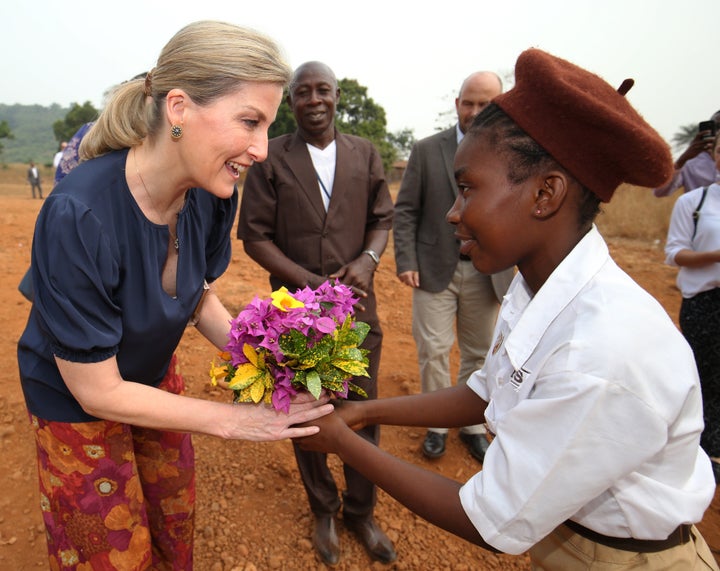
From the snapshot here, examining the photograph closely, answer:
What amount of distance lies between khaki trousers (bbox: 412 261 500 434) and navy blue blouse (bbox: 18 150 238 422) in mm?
2285

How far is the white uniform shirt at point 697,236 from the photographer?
368cm

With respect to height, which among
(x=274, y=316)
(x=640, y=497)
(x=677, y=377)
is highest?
(x=677, y=377)

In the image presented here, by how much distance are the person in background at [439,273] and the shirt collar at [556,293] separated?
7.90 feet

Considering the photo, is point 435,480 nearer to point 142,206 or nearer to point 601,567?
point 601,567

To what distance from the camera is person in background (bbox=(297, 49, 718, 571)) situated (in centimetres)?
123

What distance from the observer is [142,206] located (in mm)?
1799

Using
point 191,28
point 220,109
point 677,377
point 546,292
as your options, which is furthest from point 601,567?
point 191,28

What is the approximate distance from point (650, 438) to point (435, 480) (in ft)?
2.04

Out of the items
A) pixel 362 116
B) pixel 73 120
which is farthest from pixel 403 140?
pixel 73 120

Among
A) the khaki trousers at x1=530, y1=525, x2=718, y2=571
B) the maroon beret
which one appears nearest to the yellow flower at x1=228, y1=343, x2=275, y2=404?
the khaki trousers at x1=530, y1=525, x2=718, y2=571

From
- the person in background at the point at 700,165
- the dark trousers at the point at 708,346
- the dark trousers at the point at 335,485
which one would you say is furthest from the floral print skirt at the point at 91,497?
the person in background at the point at 700,165

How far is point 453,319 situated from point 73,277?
3.02m

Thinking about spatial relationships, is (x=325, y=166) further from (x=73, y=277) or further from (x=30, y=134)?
(x=30, y=134)

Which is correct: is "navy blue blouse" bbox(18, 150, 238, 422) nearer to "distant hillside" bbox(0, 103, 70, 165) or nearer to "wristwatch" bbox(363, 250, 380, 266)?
"wristwatch" bbox(363, 250, 380, 266)
